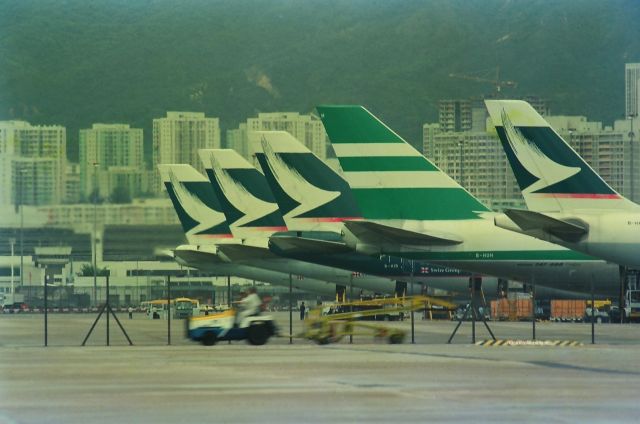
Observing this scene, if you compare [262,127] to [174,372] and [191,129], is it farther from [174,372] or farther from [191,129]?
[174,372]

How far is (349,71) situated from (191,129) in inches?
486

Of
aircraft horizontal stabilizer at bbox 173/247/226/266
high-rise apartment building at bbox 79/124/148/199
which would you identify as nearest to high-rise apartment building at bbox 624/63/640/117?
high-rise apartment building at bbox 79/124/148/199

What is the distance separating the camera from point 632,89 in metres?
57.1

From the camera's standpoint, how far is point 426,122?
70.8 meters

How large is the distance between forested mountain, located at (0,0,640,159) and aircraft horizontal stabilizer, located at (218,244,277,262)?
22.4 ft

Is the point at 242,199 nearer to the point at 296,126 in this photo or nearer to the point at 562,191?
the point at 296,126

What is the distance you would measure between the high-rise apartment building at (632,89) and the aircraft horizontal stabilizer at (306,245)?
13.4 metres

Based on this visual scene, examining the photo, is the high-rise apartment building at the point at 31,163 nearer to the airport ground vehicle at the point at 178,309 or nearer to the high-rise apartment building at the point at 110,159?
the high-rise apartment building at the point at 110,159

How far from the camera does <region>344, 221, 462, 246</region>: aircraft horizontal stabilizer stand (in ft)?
164

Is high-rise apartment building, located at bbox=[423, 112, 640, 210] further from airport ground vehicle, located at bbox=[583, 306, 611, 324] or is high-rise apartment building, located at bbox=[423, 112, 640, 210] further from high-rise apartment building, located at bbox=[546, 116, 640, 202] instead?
airport ground vehicle, located at bbox=[583, 306, 611, 324]

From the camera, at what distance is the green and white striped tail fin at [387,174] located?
164ft

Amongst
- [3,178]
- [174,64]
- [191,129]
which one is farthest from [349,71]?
[3,178]

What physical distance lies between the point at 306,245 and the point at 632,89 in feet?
49.8

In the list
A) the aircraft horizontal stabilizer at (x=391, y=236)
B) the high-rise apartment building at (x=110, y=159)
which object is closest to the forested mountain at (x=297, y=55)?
the high-rise apartment building at (x=110, y=159)
